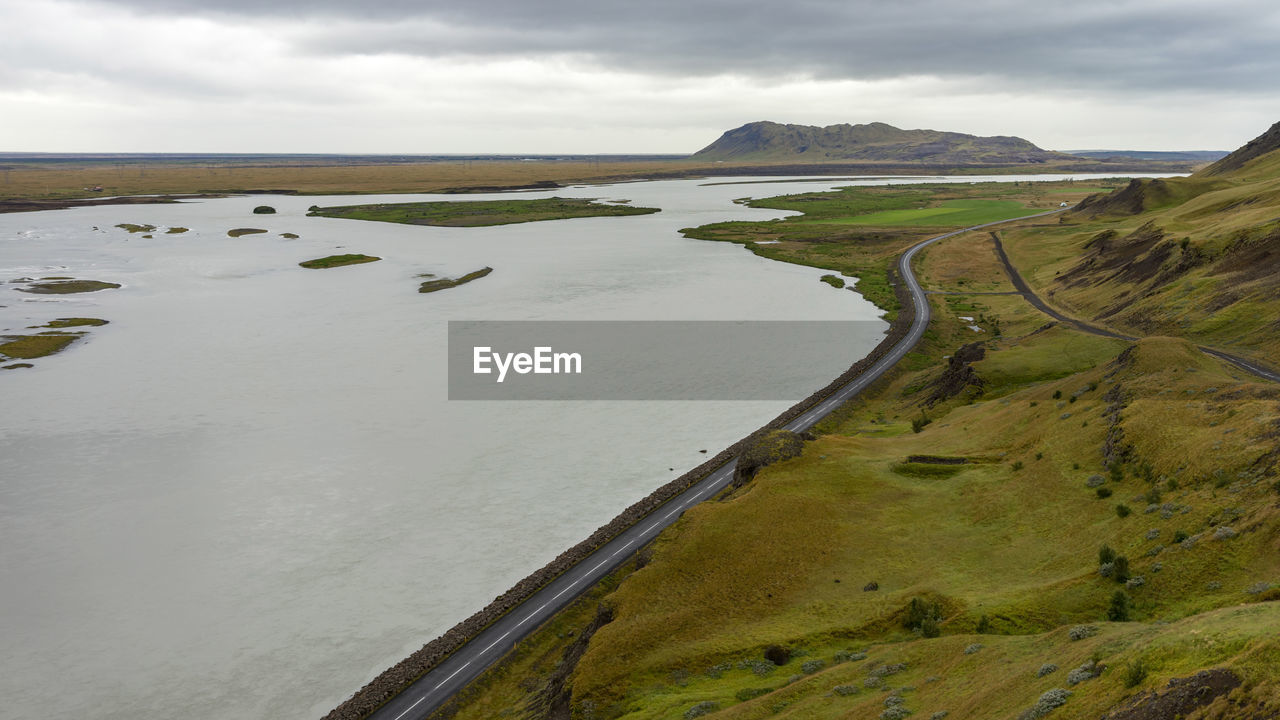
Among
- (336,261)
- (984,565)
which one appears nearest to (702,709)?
(984,565)

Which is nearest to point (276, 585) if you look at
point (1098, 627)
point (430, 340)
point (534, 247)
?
point (1098, 627)

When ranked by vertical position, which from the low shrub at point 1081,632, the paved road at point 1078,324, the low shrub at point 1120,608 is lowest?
the low shrub at point 1120,608

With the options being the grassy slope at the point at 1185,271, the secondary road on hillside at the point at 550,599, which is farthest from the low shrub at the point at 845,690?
the grassy slope at the point at 1185,271

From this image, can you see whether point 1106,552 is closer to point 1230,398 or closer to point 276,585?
point 1230,398

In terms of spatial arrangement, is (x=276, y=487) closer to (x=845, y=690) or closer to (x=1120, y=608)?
(x=845, y=690)

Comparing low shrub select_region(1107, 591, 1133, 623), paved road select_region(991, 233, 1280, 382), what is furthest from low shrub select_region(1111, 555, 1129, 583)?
paved road select_region(991, 233, 1280, 382)

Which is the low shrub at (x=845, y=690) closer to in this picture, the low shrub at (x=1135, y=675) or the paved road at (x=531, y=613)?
the low shrub at (x=1135, y=675)
